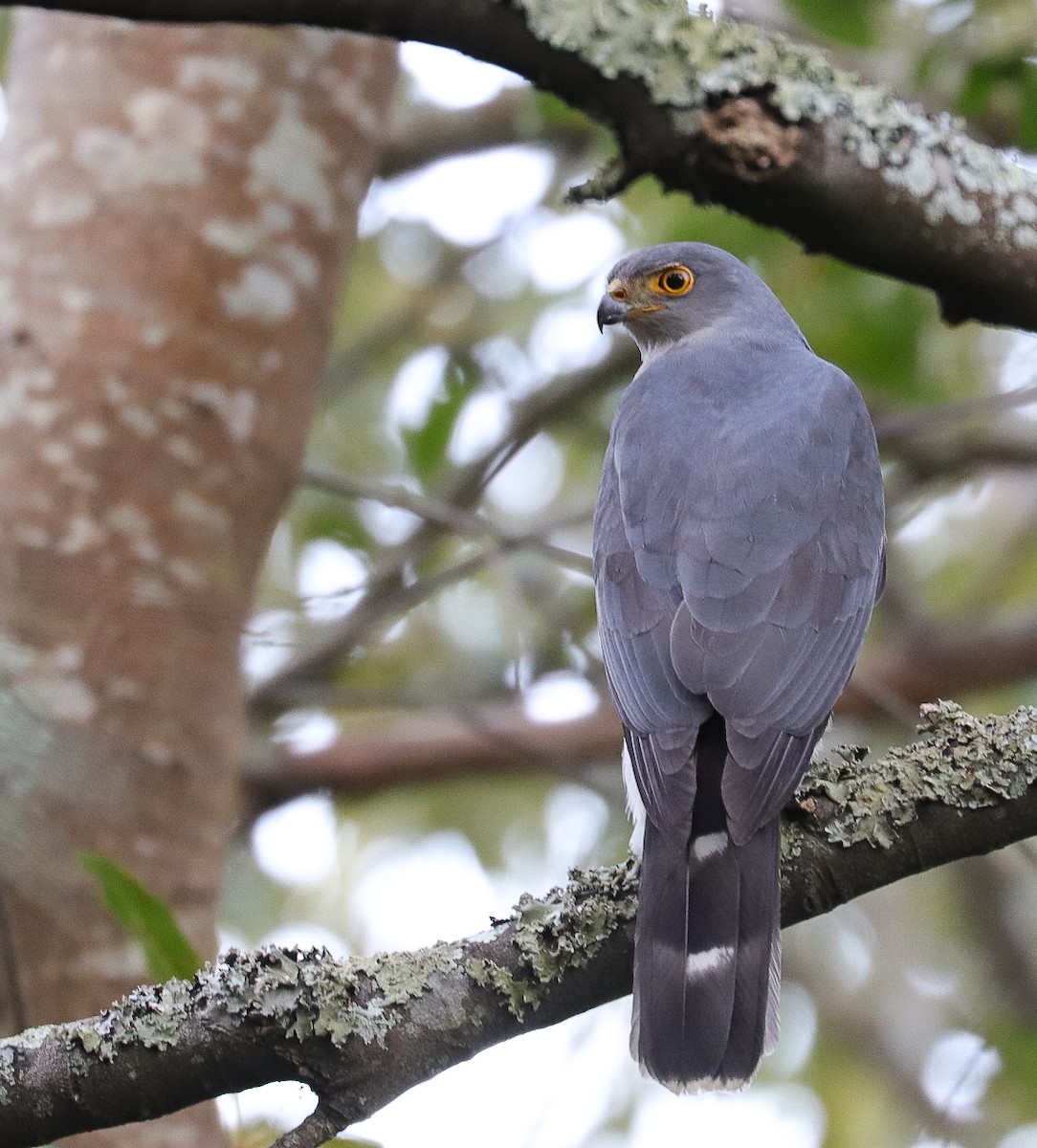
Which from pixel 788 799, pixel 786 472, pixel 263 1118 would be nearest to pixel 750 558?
pixel 786 472

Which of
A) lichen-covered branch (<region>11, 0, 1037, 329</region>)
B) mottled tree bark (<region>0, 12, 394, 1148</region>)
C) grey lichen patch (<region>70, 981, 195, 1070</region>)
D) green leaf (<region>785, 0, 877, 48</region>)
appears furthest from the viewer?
green leaf (<region>785, 0, 877, 48</region>)

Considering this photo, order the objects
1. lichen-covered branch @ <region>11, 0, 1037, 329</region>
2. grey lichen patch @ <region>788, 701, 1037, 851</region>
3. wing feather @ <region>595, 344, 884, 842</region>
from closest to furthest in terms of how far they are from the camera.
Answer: grey lichen patch @ <region>788, 701, 1037, 851</region>
wing feather @ <region>595, 344, 884, 842</region>
lichen-covered branch @ <region>11, 0, 1037, 329</region>

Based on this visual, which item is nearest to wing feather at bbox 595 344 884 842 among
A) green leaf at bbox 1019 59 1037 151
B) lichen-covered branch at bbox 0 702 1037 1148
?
lichen-covered branch at bbox 0 702 1037 1148

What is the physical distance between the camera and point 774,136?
3230 millimetres

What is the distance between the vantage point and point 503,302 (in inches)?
306

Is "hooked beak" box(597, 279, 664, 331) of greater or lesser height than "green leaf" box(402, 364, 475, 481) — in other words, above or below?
above

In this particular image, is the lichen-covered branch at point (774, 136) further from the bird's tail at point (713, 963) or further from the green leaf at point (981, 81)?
the bird's tail at point (713, 963)

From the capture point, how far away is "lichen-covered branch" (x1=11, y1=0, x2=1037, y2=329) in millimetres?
3121

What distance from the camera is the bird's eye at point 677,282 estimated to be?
5.01m

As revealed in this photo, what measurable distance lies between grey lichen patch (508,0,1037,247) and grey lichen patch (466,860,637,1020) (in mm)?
1540

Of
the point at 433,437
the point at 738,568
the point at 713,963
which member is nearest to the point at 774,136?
the point at 738,568

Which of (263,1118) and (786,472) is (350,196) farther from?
(263,1118)

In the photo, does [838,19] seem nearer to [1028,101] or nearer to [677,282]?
[1028,101]

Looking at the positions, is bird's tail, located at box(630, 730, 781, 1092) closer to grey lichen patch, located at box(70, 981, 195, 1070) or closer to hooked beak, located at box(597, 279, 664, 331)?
grey lichen patch, located at box(70, 981, 195, 1070)
